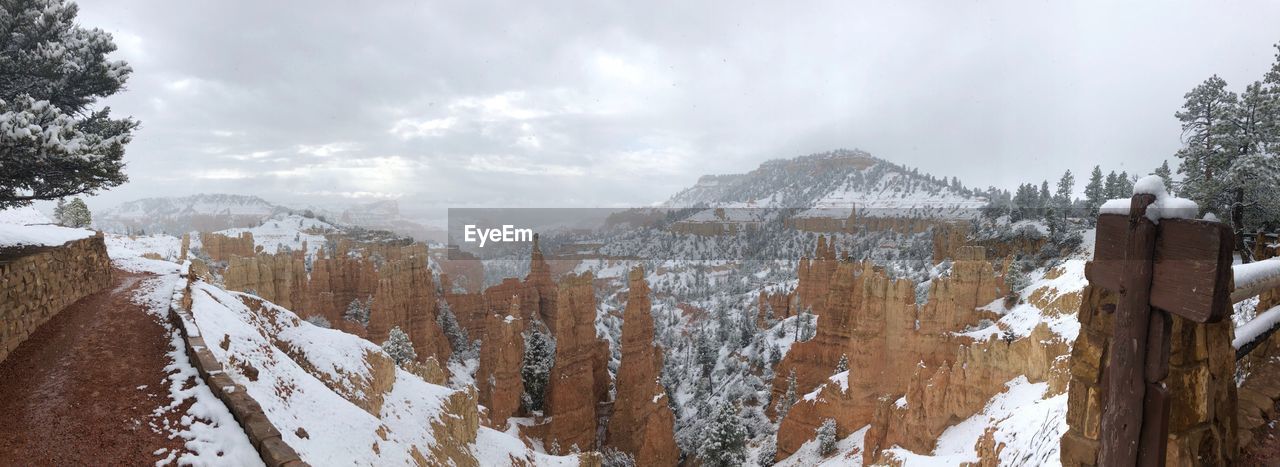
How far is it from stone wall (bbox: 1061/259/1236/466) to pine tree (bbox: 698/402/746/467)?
22165mm

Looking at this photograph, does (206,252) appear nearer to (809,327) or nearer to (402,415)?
(402,415)

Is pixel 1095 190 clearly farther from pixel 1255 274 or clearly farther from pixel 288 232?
pixel 288 232

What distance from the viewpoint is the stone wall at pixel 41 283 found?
8.44 m

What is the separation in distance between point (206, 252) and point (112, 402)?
6567cm

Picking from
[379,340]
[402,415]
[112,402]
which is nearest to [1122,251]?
[112,402]

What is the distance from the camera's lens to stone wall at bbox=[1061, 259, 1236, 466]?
9.78ft

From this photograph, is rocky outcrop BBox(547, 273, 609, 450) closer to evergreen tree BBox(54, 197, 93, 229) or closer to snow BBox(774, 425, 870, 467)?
snow BBox(774, 425, 870, 467)

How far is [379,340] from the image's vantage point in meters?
37.0

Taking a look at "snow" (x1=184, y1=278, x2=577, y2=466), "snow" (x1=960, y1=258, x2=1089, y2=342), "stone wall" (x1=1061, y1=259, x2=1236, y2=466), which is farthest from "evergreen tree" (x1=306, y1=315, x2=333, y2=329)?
"stone wall" (x1=1061, y1=259, x2=1236, y2=466)

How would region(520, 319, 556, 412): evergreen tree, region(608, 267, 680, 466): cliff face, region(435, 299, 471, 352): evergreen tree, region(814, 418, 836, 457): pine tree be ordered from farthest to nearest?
region(435, 299, 471, 352): evergreen tree
region(520, 319, 556, 412): evergreen tree
region(608, 267, 680, 466): cliff face
region(814, 418, 836, 457): pine tree

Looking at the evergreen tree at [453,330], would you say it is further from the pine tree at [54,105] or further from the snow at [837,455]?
the pine tree at [54,105]

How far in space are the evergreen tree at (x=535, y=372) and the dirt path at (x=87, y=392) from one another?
78.8ft

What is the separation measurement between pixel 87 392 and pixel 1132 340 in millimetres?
12205

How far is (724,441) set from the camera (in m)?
24.4
